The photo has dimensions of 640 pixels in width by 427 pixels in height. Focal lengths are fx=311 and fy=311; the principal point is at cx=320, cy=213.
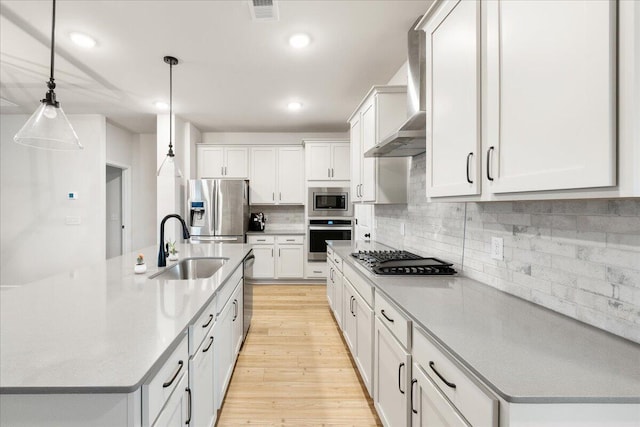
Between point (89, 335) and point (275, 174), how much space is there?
181 inches

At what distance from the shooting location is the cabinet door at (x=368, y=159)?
114 inches

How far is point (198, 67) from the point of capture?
3186 mm

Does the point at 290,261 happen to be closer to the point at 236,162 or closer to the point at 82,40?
the point at 236,162

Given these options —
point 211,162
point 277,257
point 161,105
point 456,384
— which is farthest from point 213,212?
point 456,384

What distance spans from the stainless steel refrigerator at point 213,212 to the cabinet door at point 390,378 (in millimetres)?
3640

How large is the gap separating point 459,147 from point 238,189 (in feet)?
13.5

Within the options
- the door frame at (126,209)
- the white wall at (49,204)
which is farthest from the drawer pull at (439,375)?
the door frame at (126,209)

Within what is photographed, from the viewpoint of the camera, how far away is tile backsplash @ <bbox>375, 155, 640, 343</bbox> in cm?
99

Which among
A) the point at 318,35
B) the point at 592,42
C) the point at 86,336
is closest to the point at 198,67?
the point at 318,35

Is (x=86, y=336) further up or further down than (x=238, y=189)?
further down

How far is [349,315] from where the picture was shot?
264 cm

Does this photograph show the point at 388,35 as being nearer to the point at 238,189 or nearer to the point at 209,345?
the point at 209,345

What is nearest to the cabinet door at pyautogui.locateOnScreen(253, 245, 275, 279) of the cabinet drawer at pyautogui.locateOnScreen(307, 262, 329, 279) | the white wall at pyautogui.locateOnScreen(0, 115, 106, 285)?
the cabinet drawer at pyautogui.locateOnScreen(307, 262, 329, 279)

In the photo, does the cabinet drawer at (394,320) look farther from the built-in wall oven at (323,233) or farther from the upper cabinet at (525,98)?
the built-in wall oven at (323,233)
